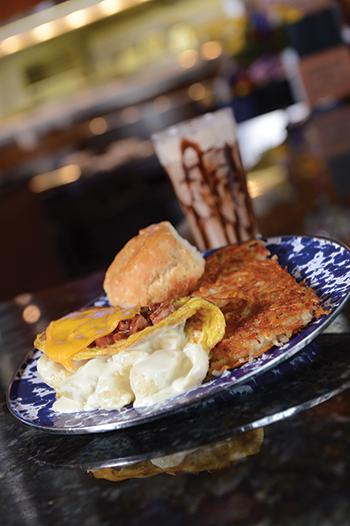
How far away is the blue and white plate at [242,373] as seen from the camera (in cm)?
48

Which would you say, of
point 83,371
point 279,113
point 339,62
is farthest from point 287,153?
point 83,371

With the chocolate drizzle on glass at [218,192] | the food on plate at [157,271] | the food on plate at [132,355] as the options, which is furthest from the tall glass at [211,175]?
the food on plate at [132,355]

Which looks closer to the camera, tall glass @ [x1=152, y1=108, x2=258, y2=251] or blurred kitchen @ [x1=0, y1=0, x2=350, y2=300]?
tall glass @ [x1=152, y1=108, x2=258, y2=251]

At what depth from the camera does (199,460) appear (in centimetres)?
45

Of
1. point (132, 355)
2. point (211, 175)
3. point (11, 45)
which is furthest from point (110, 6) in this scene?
point (132, 355)

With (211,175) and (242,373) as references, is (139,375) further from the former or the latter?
(211,175)

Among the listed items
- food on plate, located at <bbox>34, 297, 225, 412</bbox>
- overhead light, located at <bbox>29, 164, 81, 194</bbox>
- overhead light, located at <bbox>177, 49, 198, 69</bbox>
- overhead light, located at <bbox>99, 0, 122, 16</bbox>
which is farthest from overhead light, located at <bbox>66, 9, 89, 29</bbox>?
food on plate, located at <bbox>34, 297, 225, 412</bbox>

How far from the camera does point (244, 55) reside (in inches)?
109

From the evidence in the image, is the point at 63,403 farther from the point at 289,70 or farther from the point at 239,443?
the point at 289,70

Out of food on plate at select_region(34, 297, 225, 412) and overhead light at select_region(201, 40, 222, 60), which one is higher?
overhead light at select_region(201, 40, 222, 60)

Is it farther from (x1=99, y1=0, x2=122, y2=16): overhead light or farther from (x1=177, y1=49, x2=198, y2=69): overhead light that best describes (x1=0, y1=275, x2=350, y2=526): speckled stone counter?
(x1=99, y1=0, x2=122, y2=16): overhead light

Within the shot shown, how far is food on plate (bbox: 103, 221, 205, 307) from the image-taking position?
27.9 inches

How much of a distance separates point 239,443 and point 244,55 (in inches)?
105

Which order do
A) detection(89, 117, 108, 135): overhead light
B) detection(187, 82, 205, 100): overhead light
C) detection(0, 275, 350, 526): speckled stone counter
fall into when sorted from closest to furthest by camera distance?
detection(0, 275, 350, 526): speckled stone counter
detection(187, 82, 205, 100): overhead light
detection(89, 117, 108, 135): overhead light
